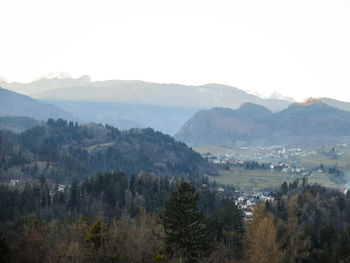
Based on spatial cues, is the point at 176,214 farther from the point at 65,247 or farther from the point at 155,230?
the point at 65,247

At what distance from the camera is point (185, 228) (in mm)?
69188

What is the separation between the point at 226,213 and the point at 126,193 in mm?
69576

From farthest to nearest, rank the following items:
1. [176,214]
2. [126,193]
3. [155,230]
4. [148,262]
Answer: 1. [126,193]
2. [155,230]
3. [176,214]
4. [148,262]

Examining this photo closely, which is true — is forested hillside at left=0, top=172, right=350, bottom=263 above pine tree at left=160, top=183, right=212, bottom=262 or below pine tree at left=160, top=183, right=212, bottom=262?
below

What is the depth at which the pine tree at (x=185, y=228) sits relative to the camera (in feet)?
222

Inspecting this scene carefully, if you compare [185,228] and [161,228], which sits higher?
[185,228]

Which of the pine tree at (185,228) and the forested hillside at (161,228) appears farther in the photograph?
the pine tree at (185,228)

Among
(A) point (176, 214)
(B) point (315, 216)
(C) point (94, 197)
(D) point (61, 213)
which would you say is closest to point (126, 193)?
(C) point (94, 197)

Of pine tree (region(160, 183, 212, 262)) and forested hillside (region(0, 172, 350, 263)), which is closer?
forested hillside (region(0, 172, 350, 263))

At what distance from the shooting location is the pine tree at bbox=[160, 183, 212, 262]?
222 feet

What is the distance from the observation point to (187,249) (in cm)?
6800

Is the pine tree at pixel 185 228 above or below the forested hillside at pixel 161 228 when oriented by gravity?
above

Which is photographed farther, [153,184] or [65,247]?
[153,184]

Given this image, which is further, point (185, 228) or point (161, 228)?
point (161, 228)
